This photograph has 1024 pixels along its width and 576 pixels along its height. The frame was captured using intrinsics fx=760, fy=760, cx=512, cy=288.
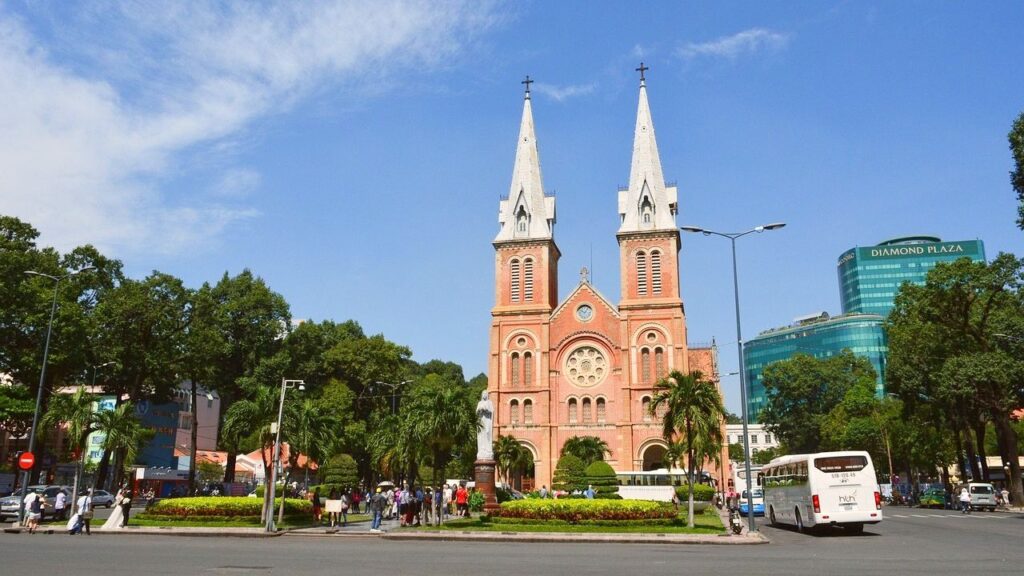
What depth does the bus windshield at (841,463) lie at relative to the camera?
2402 centimetres

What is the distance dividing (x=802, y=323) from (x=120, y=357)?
447 ft

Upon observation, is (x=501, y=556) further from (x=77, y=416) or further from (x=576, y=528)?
(x=77, y=416)

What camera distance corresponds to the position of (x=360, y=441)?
57625 millimetres

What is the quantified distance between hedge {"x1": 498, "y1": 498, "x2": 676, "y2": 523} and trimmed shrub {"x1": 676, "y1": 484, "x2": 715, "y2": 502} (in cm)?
1869

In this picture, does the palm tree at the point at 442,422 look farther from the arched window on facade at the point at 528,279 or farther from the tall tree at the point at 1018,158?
the arched window on facade at the point at 528,279

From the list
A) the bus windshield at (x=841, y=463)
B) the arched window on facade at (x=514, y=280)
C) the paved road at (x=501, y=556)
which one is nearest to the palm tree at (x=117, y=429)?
the paved road at (x=501, y=556)

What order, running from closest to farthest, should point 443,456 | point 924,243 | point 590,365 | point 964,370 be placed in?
point 443,456 → point 964,370 → point 590,365 → point 924,243

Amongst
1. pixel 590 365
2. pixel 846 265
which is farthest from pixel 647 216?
pixel 846 265

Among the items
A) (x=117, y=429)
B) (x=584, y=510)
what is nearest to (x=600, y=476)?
(x=584, y=510)

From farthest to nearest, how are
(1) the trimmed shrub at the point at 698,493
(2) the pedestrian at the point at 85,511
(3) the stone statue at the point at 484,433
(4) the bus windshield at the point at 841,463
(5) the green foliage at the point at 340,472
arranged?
(5) the green foliage at the point at 340,472
(1) the trimmed shrub at the point at 698,493
(3) the stone statue at the point at 484,433
(2) the pedestrian at the point at 85,511
(4) the bus windshield at the point at 841,463

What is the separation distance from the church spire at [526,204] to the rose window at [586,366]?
1090 centimetres

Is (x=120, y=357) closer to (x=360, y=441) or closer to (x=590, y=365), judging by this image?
(x=360, y=441)

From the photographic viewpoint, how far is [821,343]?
144375 millimetres

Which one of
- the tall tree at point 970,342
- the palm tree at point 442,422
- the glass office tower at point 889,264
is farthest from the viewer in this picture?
the glass office tower at point 889,264
